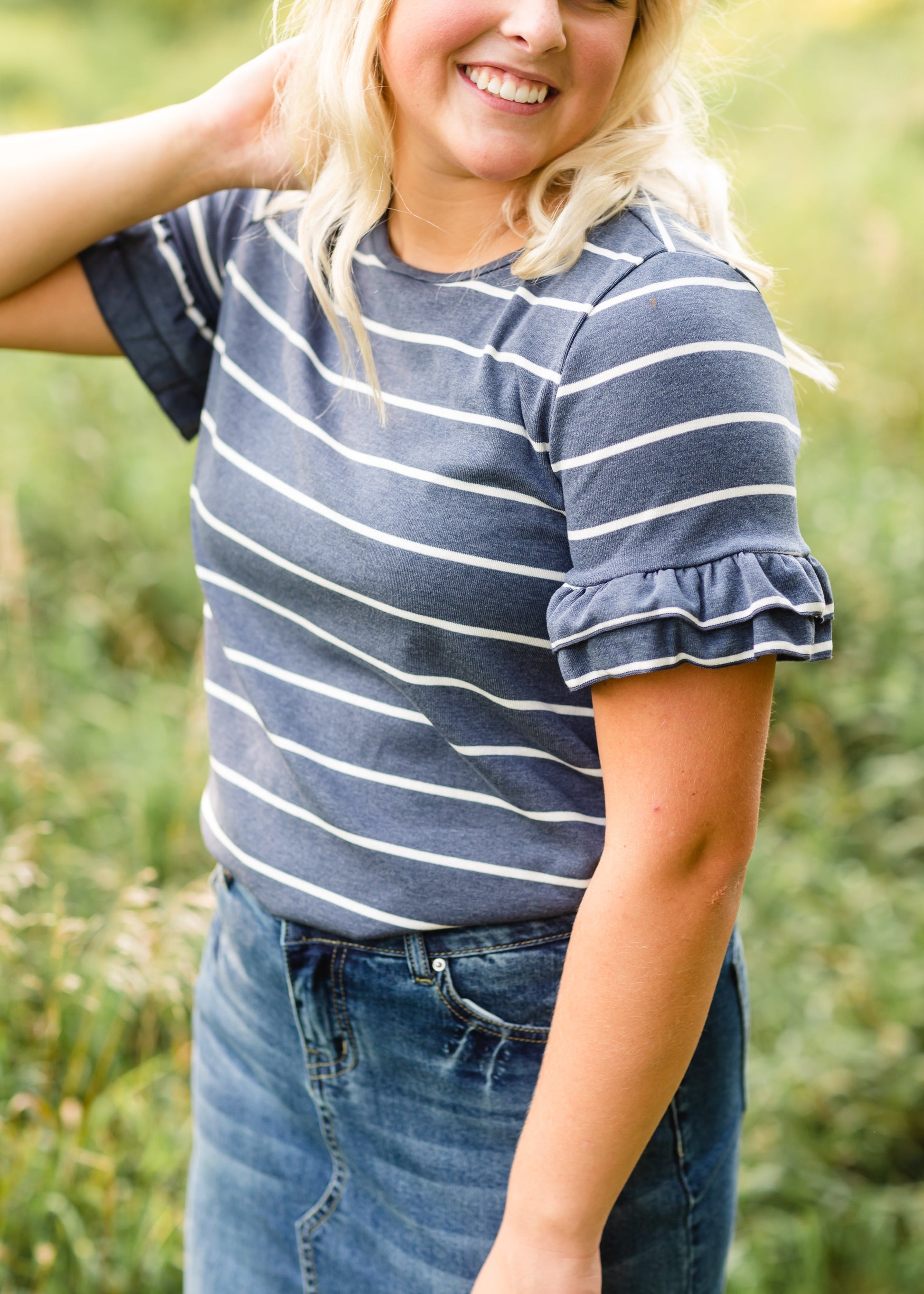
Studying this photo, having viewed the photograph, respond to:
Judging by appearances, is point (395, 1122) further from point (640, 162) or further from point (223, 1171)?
point (640, 162)

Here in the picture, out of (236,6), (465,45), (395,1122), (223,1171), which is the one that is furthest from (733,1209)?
(236,6)

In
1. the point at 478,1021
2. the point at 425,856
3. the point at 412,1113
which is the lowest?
the point at 412,1113

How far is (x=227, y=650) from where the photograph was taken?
120cm

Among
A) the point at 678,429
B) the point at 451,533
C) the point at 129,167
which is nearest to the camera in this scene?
the point at 678,429

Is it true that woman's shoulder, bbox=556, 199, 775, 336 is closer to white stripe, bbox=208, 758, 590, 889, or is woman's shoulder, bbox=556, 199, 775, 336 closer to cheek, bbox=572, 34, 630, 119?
cheek, bbox=572, 34, 630, 119

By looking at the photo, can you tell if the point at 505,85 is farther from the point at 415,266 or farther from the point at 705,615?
the point at 705,615

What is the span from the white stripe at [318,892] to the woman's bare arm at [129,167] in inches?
25.1

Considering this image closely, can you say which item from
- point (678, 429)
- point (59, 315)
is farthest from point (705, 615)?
Answer: point (59, 315)

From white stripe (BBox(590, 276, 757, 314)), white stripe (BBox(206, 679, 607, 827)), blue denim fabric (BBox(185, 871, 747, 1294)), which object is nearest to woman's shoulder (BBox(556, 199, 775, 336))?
white stripe (BBox(590, 276, 757, 314))

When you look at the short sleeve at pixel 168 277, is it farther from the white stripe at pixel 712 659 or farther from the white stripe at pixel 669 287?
the white stripe at pixel 712 659

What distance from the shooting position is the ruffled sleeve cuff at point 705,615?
0.84 m

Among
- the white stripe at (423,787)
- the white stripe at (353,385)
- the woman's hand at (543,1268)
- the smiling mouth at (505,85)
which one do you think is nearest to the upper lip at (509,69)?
the smiling mouth at (505,85)

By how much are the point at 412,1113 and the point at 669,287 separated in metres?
0.78

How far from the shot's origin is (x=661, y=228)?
3.04ft
